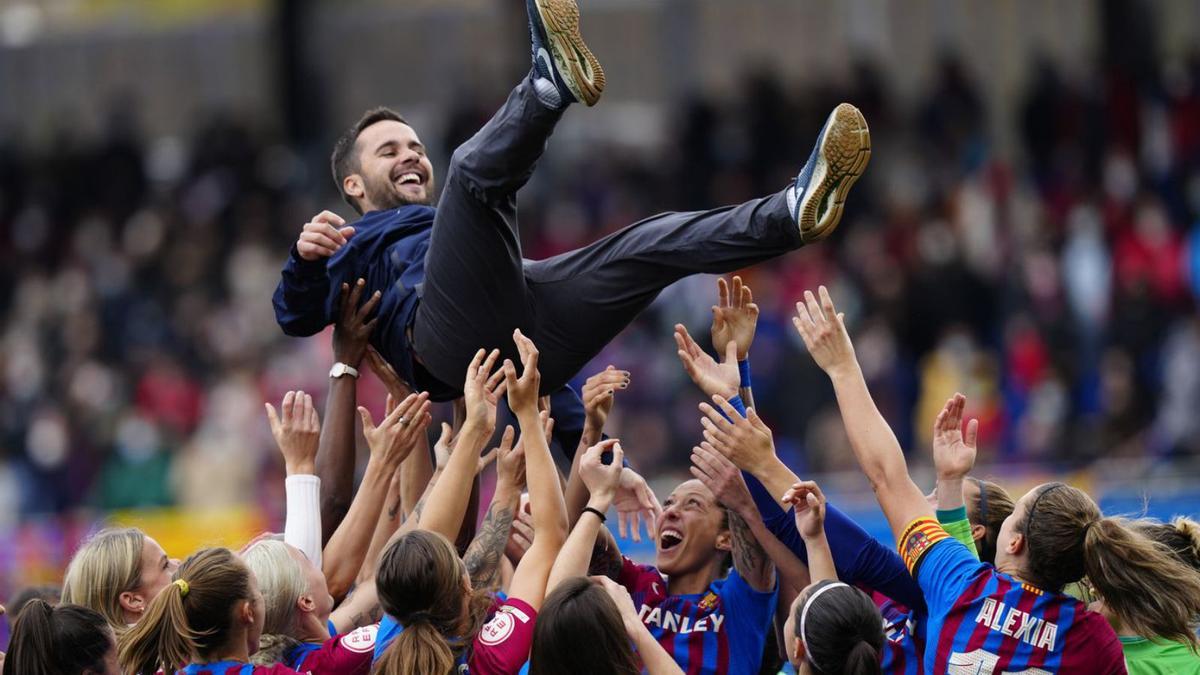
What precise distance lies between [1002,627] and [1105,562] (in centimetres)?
32

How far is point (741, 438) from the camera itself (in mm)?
4684

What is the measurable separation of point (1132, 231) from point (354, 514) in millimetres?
8961

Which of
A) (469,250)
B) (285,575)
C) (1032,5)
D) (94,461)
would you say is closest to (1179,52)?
(1032,5)

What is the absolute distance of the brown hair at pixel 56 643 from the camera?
165 inches

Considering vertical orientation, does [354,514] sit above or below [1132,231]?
below

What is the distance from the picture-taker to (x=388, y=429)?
205 inches

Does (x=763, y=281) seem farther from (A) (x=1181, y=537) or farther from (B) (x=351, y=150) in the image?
(A) (x=1181, y=537)

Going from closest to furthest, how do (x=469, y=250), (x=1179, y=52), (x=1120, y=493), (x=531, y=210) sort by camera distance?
(x=469, y=250) < (x=1120, y=493) < (x=1179, y=52) < (x=531, y=210)

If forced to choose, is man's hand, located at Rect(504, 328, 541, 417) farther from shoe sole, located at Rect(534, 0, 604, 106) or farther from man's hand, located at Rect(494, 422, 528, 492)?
shoe sole, located at Rect(534, 0, 604, 106)

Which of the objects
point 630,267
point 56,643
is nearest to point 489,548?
point 630,267

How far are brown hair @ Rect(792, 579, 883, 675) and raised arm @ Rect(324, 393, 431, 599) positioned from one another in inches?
61.5

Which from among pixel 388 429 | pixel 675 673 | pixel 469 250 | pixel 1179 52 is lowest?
pixel 675 673

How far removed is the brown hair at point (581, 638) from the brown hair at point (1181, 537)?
5.41 feet

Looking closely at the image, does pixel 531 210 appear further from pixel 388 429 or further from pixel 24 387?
pixel 388 429
